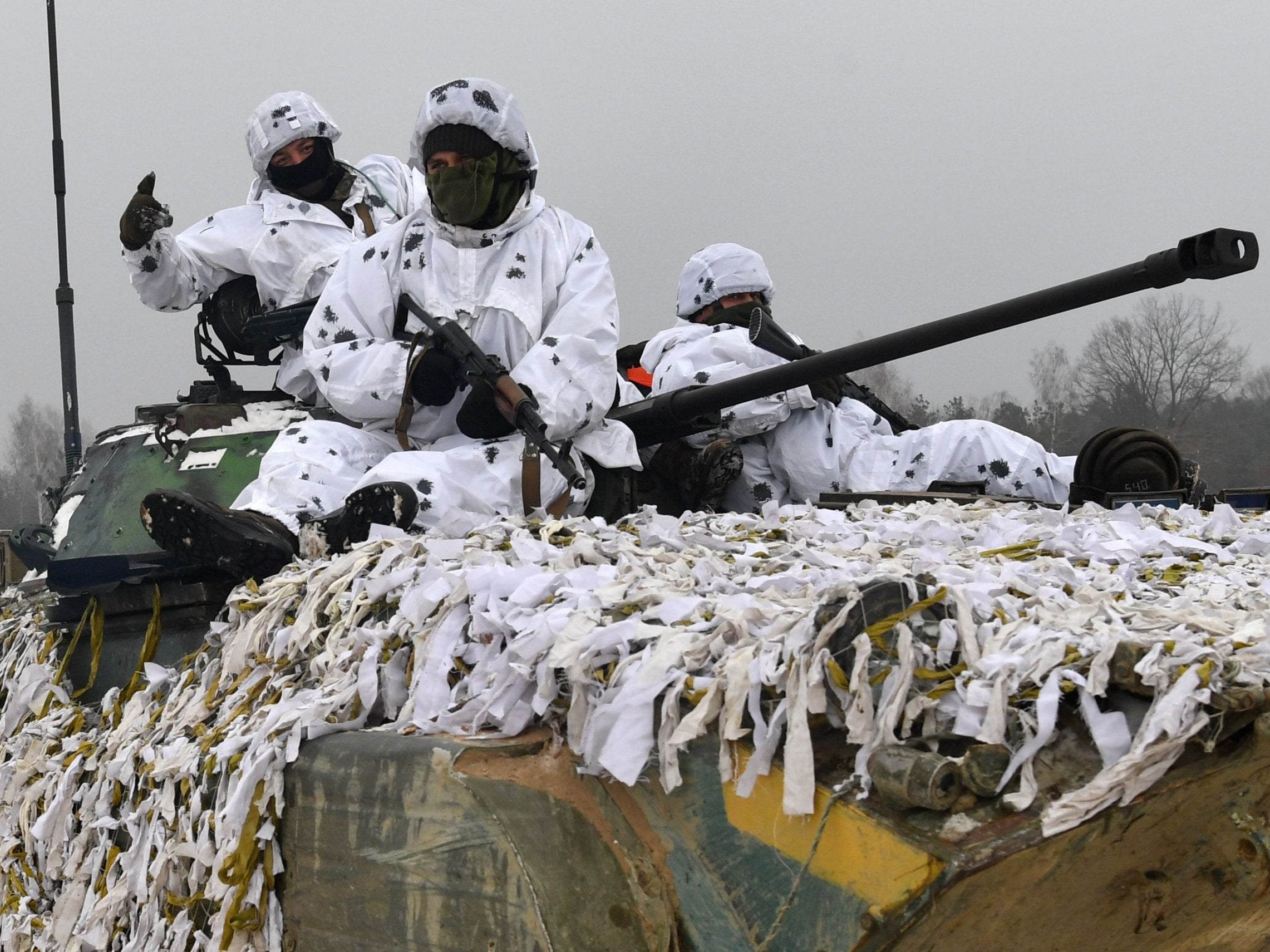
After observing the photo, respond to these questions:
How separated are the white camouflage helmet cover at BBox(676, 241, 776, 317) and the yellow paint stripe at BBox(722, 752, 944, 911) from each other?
4.12 metres

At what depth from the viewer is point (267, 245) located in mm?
4895

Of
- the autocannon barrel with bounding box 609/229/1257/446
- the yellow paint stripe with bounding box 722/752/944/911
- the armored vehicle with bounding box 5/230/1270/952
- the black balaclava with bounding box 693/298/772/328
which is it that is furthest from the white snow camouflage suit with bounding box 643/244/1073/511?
the yellow paint stripe with bounding box 722/752/944/911

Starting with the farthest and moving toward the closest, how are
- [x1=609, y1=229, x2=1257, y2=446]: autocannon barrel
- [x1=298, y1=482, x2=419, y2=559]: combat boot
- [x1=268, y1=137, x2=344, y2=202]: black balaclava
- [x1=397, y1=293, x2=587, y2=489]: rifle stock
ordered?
[x1=268, y1=137, x2=344, y2=202]: black balaclava, [x1=397, y1=293, x2=587, y2=489]: rifle stock, [x1=298, y1=482, x2=419, y2=559]: combat boot, [x1=609, y1=229, x2=1257, y2=446]: autocannon barrel

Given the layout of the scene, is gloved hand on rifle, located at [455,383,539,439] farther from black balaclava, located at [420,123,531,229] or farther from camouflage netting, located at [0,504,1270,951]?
camouflage netting, located at [0,504,1270,951]

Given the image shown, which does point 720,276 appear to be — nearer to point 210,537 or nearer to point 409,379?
point 409,379

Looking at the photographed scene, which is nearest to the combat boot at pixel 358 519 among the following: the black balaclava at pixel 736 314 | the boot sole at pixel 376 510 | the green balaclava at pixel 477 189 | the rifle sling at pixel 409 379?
the boot sole at pixel 376 510

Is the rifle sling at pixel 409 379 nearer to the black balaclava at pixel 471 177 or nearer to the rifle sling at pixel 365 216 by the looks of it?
the black balaclava at pixel 471 177

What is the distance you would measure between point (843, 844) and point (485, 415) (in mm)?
2405

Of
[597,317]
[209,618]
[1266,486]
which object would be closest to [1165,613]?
[209,618]

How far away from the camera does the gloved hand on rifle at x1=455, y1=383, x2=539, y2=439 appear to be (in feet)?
12.5

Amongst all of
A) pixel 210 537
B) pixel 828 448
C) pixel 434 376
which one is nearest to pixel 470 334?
pixel 434 376

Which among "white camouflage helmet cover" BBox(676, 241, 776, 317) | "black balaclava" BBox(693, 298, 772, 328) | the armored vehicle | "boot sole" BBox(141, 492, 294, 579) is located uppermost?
"white camouflage helmet cover" BBox(676, 241, 776, 317)

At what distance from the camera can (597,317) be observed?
160 inches

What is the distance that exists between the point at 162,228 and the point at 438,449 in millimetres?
1413
